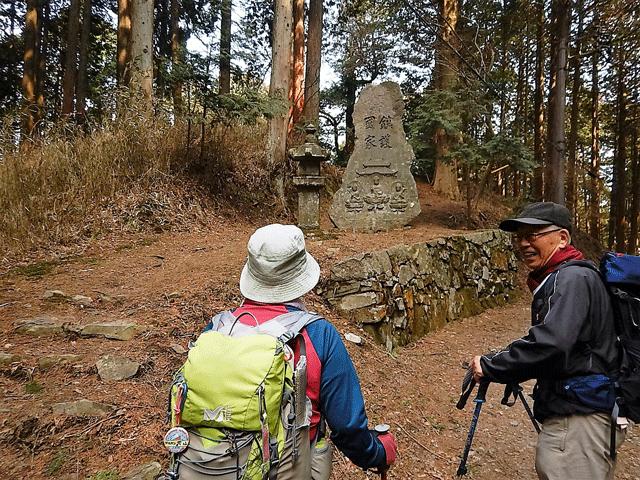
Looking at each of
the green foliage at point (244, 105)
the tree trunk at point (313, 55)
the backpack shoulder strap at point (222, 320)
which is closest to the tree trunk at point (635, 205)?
the tree trunk at point (313, 55)

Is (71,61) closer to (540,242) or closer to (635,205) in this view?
(540,242)

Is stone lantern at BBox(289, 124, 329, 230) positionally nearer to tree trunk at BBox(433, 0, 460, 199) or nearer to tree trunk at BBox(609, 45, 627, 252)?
tree trunk at BBox(433, 0, 460, 199)

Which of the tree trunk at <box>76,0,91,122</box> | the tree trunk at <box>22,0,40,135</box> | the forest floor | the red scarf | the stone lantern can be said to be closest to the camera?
the red scarf

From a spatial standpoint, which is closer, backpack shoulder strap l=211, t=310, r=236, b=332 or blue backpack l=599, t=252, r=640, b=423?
backpack shoulder strap l=211, t=310, r=236, b=332

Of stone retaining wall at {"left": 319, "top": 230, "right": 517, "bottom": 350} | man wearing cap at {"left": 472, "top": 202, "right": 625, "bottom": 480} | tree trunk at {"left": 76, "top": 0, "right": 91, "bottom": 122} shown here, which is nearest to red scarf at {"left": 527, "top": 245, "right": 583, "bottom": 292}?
man wearing cap at {"left": 472, "top": 202, "right": 625, "bottom": 480}

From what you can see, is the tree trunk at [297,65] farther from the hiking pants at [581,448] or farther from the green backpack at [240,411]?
the green backpack at [240,411]

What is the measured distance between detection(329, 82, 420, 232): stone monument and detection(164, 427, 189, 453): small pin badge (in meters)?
6.92

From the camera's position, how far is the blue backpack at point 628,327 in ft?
5.48

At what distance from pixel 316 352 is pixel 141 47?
29.6ft

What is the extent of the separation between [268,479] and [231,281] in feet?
12.5

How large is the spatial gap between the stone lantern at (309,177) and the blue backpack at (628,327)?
6.11 meters

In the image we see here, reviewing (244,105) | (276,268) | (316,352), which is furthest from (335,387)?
(244,105)

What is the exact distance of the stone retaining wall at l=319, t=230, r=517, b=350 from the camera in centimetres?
545

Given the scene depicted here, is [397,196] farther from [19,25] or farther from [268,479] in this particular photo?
[19,25]
